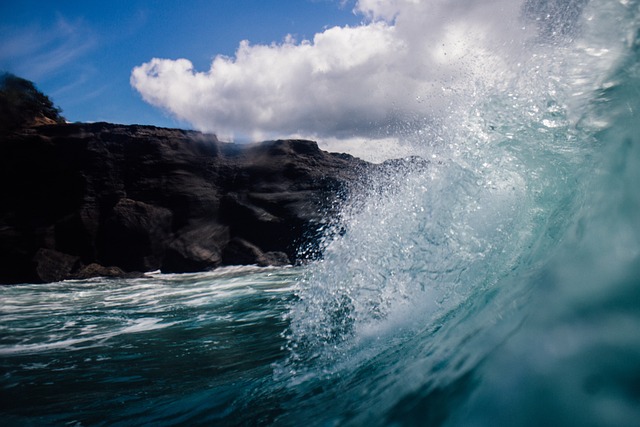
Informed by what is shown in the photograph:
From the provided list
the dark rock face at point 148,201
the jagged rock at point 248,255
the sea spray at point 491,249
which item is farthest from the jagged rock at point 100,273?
the sea spray at point 491,249

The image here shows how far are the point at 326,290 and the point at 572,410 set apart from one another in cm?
288

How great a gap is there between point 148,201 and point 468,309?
67.7 feet

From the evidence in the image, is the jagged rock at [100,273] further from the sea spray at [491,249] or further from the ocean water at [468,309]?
the sea spray at [491,249]

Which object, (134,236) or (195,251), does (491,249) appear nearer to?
(195,251)

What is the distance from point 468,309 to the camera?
201 cm

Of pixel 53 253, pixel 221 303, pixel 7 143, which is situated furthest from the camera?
pixel 7 143

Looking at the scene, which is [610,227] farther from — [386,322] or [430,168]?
[430,168]

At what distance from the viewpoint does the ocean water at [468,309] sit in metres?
1.10

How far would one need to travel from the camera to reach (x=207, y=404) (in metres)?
2.44

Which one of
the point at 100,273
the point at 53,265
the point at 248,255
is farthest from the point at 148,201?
the point at 248,255

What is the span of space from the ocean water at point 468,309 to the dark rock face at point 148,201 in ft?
46.5

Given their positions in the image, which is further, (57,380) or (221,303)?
(221,303)

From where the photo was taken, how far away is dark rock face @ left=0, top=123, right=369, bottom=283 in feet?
58.6

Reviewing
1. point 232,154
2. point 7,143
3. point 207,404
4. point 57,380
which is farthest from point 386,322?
point 7,143
